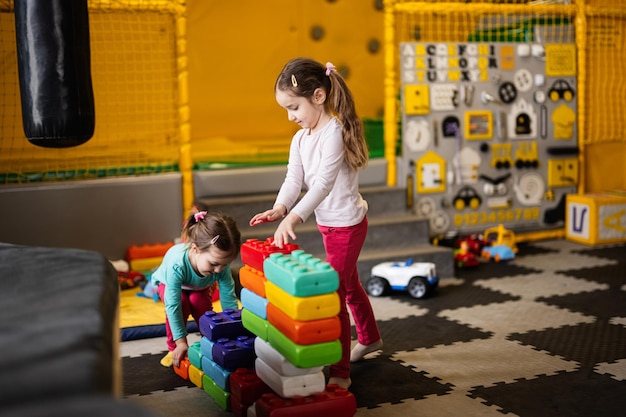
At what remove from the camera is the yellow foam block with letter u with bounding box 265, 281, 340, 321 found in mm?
1953

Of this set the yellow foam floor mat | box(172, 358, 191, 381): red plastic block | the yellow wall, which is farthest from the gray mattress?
the yellow wall

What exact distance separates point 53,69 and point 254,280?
132 cm

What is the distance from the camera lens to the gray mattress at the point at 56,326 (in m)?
1.04

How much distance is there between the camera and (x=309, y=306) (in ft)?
6.44

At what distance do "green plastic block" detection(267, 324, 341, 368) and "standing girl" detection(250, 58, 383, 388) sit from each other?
1.43 ft

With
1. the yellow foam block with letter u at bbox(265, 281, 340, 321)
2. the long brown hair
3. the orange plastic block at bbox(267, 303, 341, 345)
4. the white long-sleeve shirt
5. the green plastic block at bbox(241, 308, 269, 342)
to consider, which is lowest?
the green plastic block at bbox(241, 308, 269, 342)

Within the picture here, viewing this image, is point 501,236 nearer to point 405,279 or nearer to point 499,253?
point 499,253

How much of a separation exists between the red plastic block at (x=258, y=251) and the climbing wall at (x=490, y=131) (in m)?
2.64

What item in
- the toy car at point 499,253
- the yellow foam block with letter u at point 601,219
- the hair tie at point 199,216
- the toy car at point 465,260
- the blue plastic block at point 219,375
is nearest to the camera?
the blue plastic block at point 219,375

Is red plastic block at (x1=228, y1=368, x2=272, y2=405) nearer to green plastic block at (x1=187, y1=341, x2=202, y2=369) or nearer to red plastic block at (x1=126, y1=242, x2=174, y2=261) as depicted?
green plastic block at (x1=187, y1=341, x2=202, y2=369)

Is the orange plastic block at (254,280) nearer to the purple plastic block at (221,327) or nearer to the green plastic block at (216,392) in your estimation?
the purple plastic block at (221,327)

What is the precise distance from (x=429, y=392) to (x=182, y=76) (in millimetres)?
2692

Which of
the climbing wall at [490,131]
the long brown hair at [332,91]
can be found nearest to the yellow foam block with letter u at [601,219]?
the climbing wall at [490,131]

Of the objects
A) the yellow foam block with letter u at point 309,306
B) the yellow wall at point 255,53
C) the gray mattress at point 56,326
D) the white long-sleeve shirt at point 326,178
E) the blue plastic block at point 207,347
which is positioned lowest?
the blue plastic block at point 207,347
